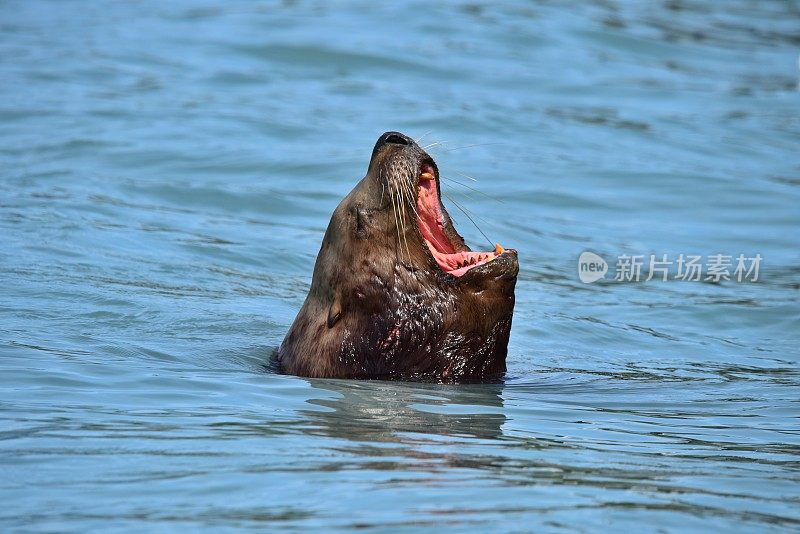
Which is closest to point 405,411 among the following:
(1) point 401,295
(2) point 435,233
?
(1) point 401,295

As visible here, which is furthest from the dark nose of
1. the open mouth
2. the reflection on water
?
the reflection on water

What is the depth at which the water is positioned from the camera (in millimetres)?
4465

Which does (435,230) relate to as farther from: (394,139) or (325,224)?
(325,224)

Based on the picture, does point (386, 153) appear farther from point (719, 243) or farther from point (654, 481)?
point (719, 243)

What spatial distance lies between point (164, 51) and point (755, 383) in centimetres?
1242

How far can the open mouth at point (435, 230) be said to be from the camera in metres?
6.55

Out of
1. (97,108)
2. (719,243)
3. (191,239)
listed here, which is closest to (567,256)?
(719,243)

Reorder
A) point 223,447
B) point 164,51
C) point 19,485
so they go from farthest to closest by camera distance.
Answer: point 164,51 < point 223,447 < point 19,485

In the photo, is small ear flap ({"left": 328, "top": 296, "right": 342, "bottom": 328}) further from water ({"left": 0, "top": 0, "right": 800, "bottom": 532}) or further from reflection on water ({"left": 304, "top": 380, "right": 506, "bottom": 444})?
water ({"left": 0, "top": 0, "right": 800, "bottom": 532})

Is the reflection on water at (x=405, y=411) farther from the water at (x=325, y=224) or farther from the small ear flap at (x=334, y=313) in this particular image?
the small ear flap at (x=334, y=313)

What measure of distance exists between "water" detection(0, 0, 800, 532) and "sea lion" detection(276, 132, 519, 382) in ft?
0.78

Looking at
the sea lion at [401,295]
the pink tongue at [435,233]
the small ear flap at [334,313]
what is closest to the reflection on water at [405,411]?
the sea lion at [401,295]

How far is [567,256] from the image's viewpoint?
11352 millimetres

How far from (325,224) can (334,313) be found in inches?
212
